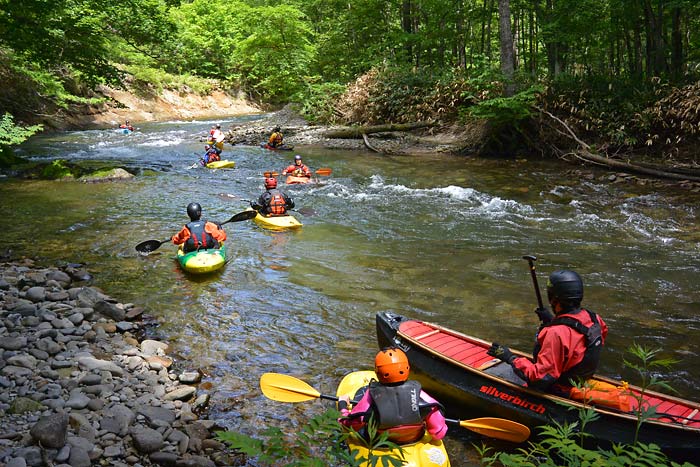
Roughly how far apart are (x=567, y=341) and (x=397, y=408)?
4.16 ft

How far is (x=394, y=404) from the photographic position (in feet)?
10.9

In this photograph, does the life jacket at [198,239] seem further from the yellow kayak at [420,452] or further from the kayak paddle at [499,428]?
the kayak paddle at [499,428]

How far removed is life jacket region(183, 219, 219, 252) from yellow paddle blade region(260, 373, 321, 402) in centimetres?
405

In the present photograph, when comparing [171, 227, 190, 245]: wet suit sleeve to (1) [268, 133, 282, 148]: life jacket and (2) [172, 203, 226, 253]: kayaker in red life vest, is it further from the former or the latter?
(1) [268, 133, 282, 148]: life jacket

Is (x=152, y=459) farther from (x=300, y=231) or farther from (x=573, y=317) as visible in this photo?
(x=300, y=231)

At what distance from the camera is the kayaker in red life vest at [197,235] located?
7738 mm

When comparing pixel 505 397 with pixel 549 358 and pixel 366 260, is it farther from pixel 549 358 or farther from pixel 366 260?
pixel 366 260

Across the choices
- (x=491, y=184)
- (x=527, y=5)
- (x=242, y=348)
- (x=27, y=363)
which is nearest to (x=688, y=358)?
(x=242, y=348)

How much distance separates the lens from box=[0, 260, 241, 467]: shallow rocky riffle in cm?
335

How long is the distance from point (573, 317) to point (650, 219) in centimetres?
736

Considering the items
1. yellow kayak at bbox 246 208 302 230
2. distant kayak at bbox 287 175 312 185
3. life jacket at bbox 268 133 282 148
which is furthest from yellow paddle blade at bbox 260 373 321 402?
life jacket at bbox 268 133 282 148

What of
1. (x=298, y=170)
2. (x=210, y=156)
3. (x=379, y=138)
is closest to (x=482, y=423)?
(x=298, y=170)

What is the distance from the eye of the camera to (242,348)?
550cm

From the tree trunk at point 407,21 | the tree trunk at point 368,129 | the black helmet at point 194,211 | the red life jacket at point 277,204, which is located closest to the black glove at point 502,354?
the black helmet at point 194,211
